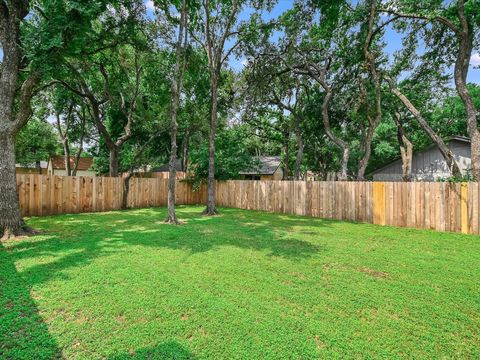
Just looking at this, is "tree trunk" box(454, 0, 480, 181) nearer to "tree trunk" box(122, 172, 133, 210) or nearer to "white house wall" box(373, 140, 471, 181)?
"white house wall" box(373, 140, 471, 181)

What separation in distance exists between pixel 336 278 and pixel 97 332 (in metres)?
2.93

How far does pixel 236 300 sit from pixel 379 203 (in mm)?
7079

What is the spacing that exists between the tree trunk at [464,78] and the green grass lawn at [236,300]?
162 inches

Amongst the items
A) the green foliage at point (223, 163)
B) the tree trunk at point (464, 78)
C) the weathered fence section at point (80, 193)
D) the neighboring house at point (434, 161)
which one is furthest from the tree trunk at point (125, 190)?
the neighboring house at point (434, 161)

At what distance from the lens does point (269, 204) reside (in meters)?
11.5

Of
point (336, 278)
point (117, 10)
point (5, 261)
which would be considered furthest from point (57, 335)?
point (117, 10)

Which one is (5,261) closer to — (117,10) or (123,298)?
(123,298)

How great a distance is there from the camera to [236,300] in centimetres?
285

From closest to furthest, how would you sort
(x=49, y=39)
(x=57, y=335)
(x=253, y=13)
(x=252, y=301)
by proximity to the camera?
1. (x=57, y=335)
2. (x=252, y=301)
3. (x=49, y=39)
4. (x=253, y=13)

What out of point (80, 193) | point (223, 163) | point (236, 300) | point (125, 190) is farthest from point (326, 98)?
point (80, 193)

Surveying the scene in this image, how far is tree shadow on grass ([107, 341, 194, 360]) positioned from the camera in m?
1.94

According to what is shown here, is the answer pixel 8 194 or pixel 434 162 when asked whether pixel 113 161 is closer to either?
pixel 8 194

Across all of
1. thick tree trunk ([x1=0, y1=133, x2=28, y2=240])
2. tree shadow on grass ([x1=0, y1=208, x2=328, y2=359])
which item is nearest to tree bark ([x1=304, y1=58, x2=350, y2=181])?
tree shadow on grass ([x1=0, y1=208, x2=328, y2=359])

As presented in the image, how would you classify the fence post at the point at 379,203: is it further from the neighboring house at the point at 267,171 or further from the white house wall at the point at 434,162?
the neighboring house at the point at 267,171
